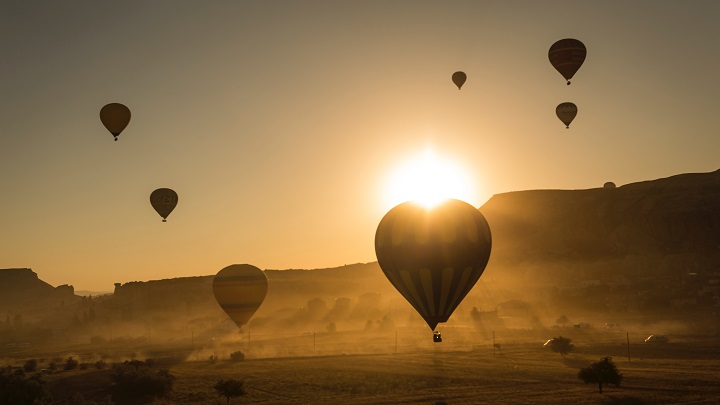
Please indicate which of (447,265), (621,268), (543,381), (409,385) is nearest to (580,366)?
(543,381)

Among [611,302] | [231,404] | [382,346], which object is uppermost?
[611,302]

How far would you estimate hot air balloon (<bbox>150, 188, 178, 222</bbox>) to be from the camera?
7388cm

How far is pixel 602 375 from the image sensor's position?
5494cm

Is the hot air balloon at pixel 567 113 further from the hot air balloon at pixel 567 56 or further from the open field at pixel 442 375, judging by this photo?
the open field at pixel 442 375

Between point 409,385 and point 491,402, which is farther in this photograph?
point 409,385

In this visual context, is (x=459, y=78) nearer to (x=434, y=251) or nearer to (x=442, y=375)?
(x=442, y=375)

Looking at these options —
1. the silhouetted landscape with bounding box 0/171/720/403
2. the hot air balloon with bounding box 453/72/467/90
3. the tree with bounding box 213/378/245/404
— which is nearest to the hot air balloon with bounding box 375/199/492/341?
the silhouetted landscape with bounding box 0/171/720/403

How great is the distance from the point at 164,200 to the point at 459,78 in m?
31.5

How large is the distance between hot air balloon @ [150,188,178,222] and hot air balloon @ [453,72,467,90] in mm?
30409

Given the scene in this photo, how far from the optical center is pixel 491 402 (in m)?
50.4

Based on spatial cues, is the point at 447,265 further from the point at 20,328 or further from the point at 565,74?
the point at 20,328

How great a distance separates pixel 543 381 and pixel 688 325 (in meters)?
83.1

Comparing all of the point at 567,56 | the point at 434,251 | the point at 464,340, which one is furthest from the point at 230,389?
the point at 464,340

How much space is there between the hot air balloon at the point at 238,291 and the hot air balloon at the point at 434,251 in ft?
93.7
